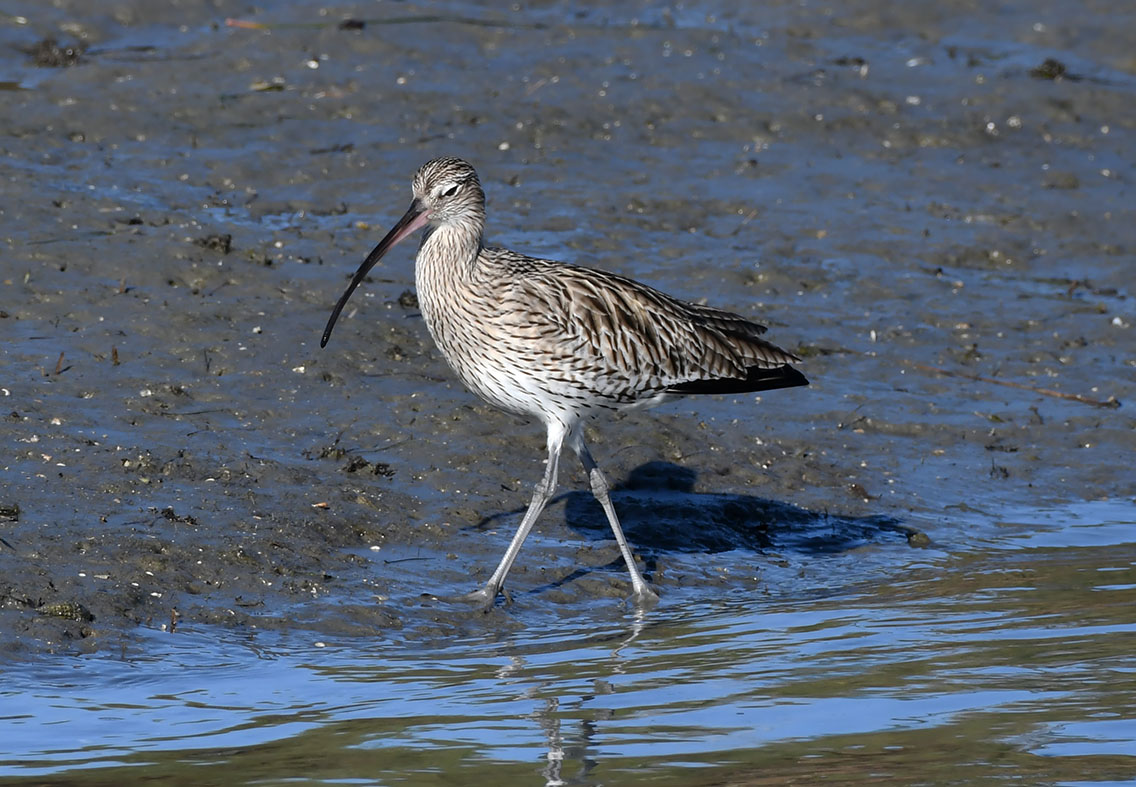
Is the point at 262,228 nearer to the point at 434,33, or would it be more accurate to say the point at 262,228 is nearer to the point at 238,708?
the point at 434,33

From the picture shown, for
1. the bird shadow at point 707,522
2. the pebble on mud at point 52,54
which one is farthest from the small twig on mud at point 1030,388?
the pebble on mud at point 52,54

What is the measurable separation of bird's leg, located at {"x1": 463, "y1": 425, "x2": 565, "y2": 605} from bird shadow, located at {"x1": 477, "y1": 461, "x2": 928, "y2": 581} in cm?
63

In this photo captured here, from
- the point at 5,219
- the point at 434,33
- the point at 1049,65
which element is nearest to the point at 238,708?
the point at 5,219

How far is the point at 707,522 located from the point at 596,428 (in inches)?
39.8

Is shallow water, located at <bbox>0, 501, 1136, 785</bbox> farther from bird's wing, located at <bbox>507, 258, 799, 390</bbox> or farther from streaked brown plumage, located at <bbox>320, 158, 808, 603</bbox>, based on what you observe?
bird's wing, located at <bbox>507, 258, 799, 390</bbox>

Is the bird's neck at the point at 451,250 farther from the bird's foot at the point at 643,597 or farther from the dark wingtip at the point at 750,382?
the bird's foot at the point at 643,597

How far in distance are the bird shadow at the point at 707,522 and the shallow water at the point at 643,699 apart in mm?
859

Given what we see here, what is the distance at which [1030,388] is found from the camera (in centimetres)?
1061

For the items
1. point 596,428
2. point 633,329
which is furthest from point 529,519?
point 596,428

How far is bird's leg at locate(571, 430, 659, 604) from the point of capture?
25.9ft

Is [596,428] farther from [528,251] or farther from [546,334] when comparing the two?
[528,251]

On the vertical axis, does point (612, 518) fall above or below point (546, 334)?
below

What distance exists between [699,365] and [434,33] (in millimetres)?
7012

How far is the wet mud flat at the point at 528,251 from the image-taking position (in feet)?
26.3
